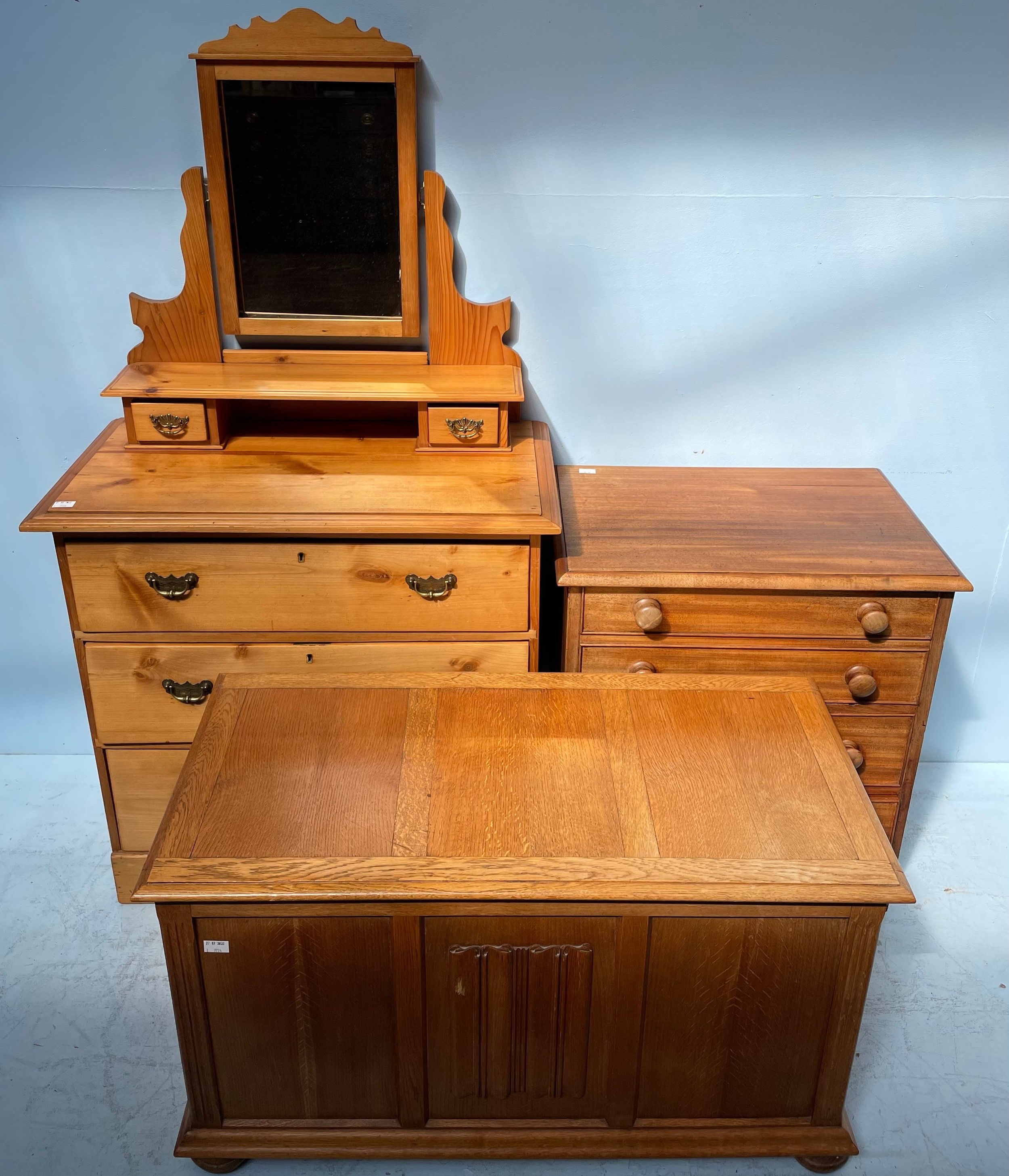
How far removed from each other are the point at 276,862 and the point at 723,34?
6.45ft

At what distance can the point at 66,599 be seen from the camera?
2.33 m

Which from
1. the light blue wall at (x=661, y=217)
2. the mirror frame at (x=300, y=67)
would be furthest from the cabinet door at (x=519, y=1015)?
the mirror frame at (x=300, y=67)

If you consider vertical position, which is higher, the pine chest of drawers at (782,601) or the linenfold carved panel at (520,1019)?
the pine chest of drawers at (782,601)

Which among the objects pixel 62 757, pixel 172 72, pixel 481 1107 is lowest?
pixel 62 757

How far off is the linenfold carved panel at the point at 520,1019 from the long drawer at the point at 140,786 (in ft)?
3.25

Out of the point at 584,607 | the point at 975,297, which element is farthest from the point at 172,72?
the point at 975,297

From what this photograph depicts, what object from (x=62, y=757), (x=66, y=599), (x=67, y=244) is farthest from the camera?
(x=62, y=757)

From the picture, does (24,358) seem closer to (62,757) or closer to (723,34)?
(62,757)

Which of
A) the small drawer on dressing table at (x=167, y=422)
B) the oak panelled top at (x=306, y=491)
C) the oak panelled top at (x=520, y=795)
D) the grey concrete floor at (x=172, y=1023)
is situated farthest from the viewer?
the small drawer on dressing table at (x=167, y=422)

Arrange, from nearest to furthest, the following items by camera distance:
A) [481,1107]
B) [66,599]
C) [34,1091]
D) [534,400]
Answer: [481,1107] → [34,1091] → [66,599] → [534,400]

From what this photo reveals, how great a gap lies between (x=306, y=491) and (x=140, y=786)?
32.4 inches

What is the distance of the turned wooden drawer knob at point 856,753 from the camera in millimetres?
2492

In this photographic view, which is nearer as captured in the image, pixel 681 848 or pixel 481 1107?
pixel 681 848

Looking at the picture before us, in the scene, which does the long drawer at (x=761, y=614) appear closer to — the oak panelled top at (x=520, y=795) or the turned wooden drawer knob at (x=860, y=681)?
the turned wooden drawer knob at (x=860, y=681)
